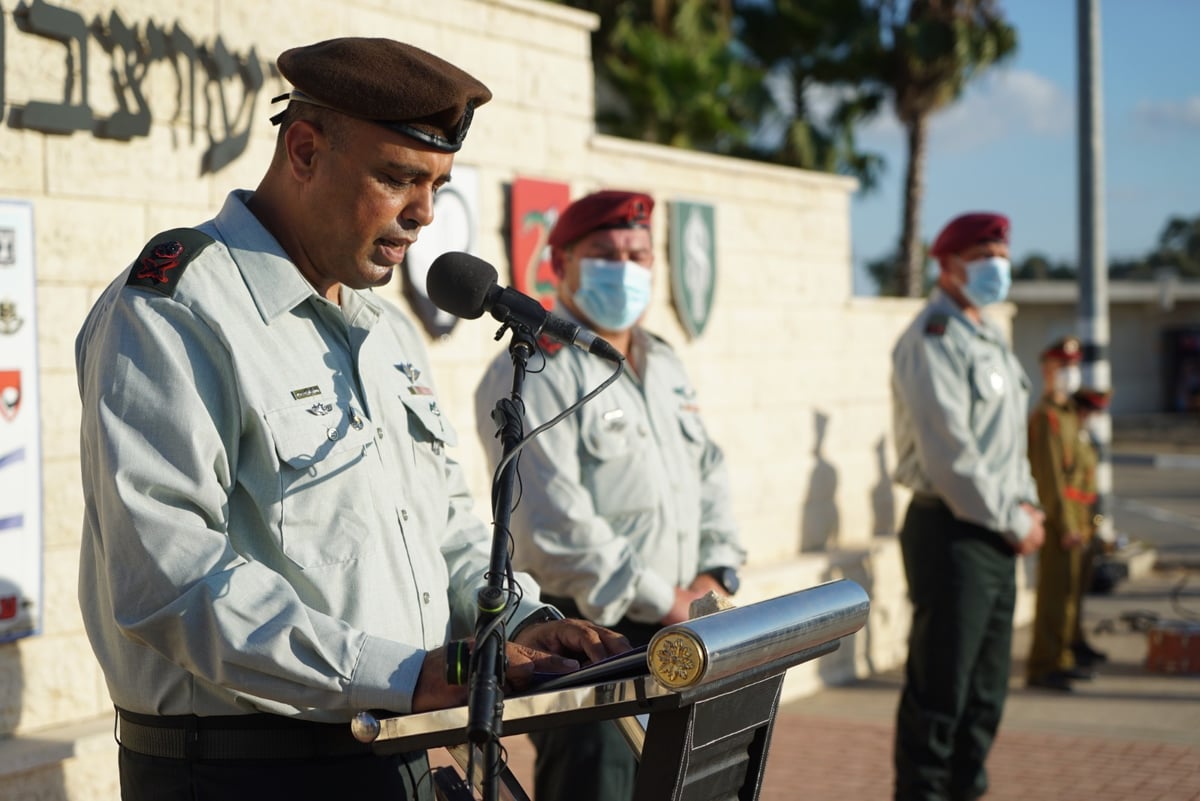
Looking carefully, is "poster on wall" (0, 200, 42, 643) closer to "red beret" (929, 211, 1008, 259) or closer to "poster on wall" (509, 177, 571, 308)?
"poster on wall" (509, 177, 571, 308)

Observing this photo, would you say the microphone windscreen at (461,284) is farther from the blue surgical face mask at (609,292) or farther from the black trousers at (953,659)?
the black trousers at (953,659)

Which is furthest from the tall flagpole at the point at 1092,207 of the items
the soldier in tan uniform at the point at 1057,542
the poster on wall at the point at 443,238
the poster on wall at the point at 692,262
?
the poster on wall at the point at 443,238

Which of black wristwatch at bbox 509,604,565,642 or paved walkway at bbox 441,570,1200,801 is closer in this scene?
black wristwatch at bbox 509,604,565,642

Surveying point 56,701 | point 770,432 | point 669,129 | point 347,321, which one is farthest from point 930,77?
point 347,321

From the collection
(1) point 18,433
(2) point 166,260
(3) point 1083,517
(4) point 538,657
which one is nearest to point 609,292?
(1) point 18,433

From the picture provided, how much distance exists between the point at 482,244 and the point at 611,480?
2906 millimetres

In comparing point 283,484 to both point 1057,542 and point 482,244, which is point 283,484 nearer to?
point 482,244

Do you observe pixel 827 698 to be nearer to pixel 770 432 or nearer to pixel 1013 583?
pixel 770 432

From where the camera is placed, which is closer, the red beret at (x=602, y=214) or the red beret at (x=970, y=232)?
the red beret at (x=602, y=214)

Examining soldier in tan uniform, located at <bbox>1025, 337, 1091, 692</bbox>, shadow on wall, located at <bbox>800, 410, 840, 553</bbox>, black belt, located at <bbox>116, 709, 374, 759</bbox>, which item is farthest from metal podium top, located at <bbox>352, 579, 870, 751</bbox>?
shadow on wall, located at <bbox>800, 410, 840, 553</bbox>

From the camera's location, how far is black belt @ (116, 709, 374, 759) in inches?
86.0

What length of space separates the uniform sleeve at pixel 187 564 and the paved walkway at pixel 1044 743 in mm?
3990

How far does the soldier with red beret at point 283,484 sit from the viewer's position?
79.4 inches

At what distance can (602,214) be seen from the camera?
4.50 meters
